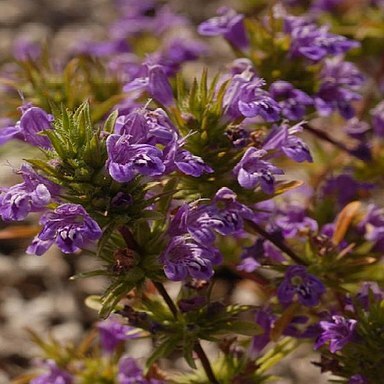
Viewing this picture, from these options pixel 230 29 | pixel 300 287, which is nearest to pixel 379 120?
pixel 230 29

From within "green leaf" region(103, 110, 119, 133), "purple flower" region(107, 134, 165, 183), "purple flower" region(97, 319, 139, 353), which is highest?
"purple flower" region(107, 134, 165, 183)

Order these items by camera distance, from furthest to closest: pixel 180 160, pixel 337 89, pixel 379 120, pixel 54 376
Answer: pixel 379 120
pixel 54 376
pixel 337 89
pixel 180 160

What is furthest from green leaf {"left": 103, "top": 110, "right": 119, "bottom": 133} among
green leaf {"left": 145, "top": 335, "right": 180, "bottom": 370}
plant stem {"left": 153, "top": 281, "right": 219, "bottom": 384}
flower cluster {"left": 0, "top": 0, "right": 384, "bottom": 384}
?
green leaf {"left": 145, "top": 335, "right": 180, "bottom": 370}

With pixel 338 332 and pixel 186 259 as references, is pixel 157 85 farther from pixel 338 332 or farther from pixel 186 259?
pixel 338 332

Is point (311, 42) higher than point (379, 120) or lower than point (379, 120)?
higher

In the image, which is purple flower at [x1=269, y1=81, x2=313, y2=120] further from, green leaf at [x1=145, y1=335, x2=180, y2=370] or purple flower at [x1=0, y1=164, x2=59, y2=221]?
purple flower at [x1=0, y1=164, x2=59, y2=221]

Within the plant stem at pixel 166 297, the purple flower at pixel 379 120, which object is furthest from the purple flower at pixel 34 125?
the purple flower at pixel 379 120
